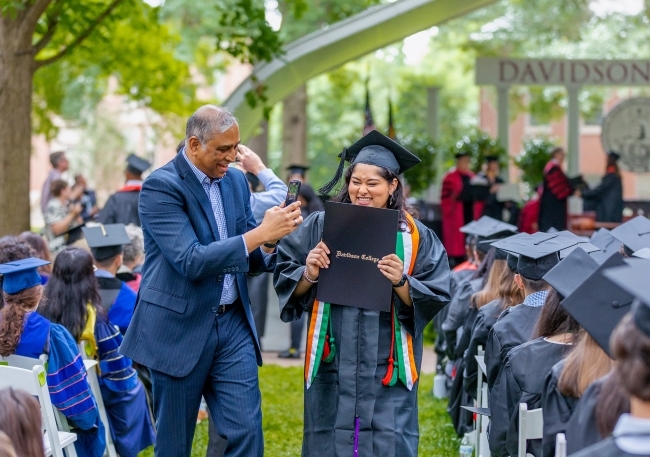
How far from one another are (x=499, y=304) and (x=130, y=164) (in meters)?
5.15

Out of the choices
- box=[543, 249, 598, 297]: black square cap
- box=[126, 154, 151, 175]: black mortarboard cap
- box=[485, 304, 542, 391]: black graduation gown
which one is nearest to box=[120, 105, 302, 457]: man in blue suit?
box=[543, 249, 598, 297]: black square cap

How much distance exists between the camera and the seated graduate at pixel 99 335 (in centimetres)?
559

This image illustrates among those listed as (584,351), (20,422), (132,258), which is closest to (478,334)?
(584,351)

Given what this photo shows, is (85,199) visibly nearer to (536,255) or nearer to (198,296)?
(198,296)

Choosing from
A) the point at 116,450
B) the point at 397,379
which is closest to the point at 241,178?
the point at 397,379

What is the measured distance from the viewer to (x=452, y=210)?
15.4m

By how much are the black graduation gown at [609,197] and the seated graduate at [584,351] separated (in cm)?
1304

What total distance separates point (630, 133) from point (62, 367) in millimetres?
15379

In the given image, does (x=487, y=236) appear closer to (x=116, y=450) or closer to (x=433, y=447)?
(x=433, y=447)

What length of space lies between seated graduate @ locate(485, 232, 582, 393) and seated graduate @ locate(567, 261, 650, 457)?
6.70 ft

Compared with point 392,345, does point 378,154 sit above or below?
above

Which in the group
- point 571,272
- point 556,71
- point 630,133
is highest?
point 556,71

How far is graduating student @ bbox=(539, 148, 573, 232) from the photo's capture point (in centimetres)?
1588

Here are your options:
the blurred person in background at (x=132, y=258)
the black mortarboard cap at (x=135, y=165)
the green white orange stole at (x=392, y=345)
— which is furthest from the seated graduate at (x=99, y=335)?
the black mortarboard cap at (x=135, y=165)
